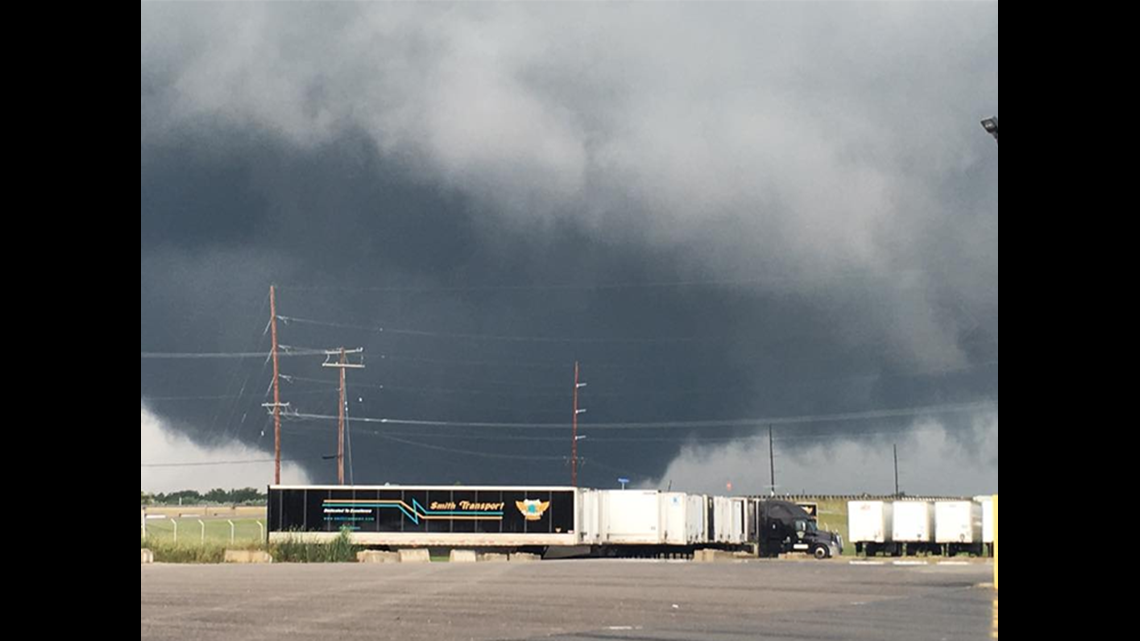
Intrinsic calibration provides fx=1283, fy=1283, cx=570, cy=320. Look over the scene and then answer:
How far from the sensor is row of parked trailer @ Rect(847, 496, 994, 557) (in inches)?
2820

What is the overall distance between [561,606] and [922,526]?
50.1m

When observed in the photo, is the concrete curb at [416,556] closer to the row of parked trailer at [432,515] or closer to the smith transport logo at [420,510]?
the row of parked trailer at [432,515]

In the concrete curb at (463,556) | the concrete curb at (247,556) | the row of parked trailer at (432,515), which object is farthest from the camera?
the row of parked trailer at (432,515)

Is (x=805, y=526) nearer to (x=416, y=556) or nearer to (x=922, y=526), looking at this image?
(x=922, y=526)

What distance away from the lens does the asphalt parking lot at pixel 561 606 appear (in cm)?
2059

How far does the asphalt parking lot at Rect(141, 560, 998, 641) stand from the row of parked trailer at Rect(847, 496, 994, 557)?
29204 mm

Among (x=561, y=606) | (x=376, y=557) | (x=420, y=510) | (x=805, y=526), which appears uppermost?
(x=561, y=606)

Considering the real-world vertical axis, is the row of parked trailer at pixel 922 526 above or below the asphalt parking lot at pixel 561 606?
below

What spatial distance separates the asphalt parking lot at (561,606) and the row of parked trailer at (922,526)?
29204mm

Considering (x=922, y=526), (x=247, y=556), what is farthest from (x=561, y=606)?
(x=922, y=526)

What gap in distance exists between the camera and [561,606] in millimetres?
26328

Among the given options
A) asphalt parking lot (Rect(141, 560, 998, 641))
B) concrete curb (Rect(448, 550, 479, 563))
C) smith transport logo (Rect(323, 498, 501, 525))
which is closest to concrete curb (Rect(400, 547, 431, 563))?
concrete curb (Rect(448, 550, 479, 563))

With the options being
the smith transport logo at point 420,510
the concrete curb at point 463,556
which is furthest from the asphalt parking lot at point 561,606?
the smith transport logo at point 420,510
